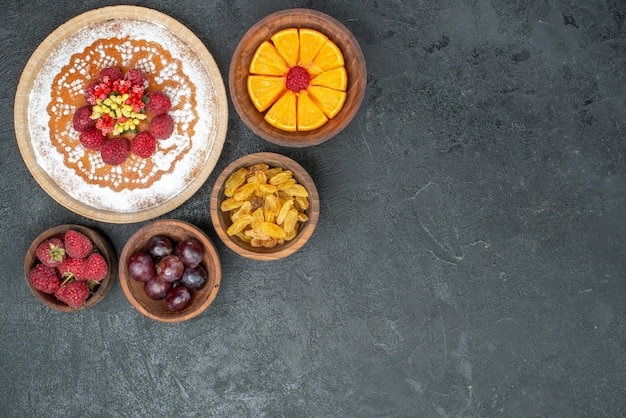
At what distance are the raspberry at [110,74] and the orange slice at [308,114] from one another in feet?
2.99

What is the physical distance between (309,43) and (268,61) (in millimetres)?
220

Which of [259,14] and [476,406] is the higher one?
[259,14]

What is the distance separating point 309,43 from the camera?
270 cm

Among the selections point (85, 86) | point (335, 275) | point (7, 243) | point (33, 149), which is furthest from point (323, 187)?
point (7, 243)

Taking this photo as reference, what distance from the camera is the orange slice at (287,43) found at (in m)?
2.68

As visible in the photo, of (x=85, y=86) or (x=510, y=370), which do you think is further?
(x=510, y=370)

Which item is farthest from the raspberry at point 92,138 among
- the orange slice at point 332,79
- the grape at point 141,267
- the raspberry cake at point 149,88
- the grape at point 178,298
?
the orange slice at point 332,79

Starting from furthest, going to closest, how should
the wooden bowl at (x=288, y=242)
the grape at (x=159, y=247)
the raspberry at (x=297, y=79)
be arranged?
1. the grape at (x=159, y=247)
2. the wooden bowl at (x=288, y=242)
3. the raspberry at (x=297, y=79)

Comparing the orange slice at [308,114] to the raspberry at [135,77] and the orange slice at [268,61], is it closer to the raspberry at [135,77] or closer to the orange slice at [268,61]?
the orange slice at [268,61]

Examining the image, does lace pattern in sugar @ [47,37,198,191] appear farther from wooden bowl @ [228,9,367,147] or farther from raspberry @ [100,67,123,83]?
wooden bowl @ [228,9,367,147]

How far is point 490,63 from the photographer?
2.96 metres

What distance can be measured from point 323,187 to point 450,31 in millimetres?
1070

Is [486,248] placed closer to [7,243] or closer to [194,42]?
[194,42]

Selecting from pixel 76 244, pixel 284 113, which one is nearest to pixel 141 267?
pixel 76 244
